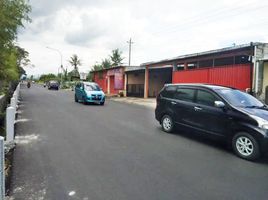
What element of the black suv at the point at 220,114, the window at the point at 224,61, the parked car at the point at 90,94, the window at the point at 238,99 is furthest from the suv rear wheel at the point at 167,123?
the parked car at the point at 90,94

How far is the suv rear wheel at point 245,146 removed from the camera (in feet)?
21.7

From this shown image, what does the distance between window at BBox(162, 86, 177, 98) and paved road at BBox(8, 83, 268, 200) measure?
60.0 inches

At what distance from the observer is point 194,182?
504 cm

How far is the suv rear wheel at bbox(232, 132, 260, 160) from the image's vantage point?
6602 mm

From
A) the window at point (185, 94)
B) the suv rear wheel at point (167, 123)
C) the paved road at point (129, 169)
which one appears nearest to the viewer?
the paved road at point (129, 169)

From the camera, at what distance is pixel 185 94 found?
917cm

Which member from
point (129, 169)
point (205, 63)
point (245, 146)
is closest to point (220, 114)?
point (245, 146)

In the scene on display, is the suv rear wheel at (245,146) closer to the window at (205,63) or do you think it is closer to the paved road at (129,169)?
→ the paved road at (129,169)

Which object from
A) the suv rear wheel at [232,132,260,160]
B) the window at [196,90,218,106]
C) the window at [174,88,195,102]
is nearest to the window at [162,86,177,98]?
the window at [174,88,195,102]

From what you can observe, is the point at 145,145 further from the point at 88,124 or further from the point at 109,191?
the point at 88,124

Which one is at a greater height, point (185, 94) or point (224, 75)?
point (224, 75)

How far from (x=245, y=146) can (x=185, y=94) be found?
2.83 meters

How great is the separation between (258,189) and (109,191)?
2449 millimetres

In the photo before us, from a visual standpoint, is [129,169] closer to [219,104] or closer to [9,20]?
[219,104]
